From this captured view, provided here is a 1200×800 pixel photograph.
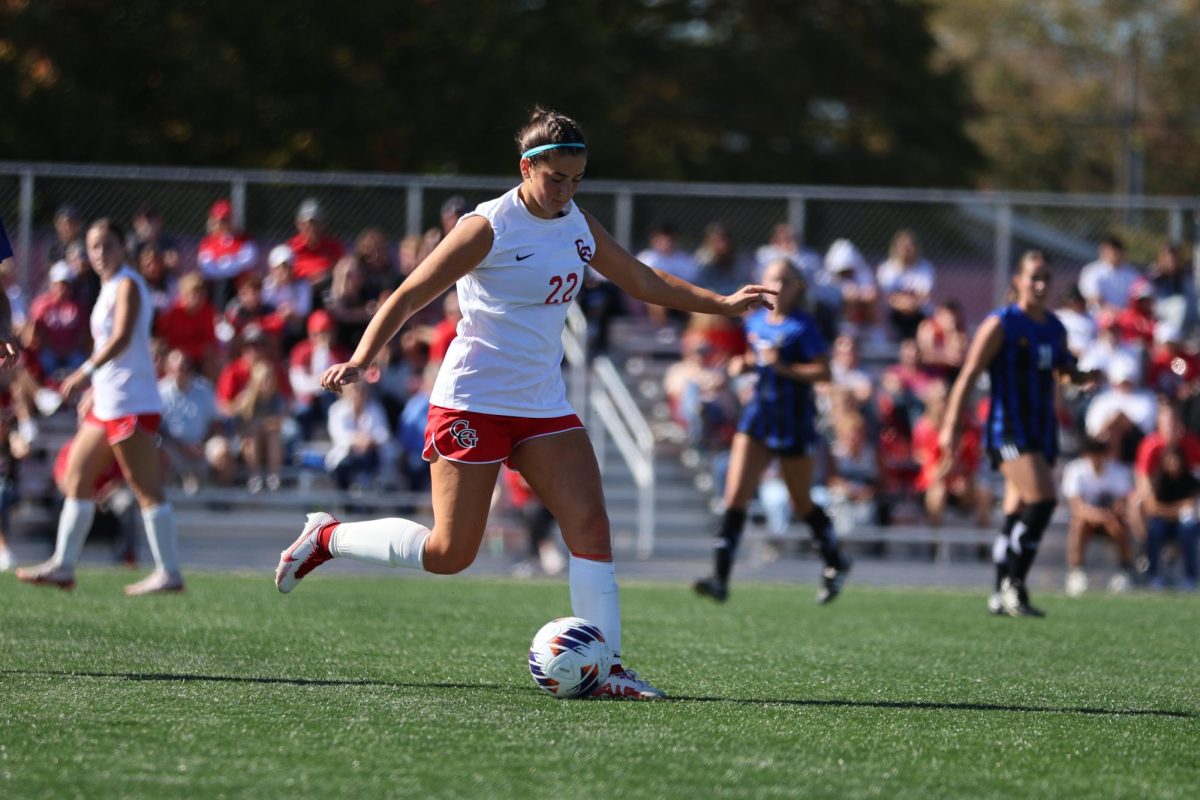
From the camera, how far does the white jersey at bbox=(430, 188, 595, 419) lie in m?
6.06

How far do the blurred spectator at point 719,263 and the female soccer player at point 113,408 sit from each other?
30.9ft

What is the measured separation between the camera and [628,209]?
17.3 m

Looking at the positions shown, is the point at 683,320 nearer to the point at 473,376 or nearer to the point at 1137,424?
the point at 1137,424

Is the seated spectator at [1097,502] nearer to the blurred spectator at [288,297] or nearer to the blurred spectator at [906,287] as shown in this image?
the blurred spectator at [906,287]

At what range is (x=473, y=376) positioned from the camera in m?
6.16

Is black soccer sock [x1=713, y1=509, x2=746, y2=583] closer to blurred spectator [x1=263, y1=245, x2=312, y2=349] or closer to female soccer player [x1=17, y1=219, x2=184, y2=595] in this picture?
female soccer player [x1=17, y1=219, x2=184, y2=595]

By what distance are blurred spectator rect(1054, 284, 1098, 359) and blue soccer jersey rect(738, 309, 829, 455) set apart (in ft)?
23.6

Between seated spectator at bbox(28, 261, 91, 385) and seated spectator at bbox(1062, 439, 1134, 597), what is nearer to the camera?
seated spectator at bbox(1062, 439, 1134, 597)

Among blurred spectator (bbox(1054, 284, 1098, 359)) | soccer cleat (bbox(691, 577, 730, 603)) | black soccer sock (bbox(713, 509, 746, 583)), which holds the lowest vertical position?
soccer cleat (bbox(691, 577, 730, 603))

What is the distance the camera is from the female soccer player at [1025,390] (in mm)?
9805

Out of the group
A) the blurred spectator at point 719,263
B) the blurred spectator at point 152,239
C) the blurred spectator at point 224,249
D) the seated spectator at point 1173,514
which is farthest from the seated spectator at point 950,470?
the blurred spectator at point 152,239

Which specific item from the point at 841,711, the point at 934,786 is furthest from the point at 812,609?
the point at 934,786

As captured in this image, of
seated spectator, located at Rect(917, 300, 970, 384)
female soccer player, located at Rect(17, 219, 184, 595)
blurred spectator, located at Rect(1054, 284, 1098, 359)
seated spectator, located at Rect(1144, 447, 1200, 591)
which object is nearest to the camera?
female soccer player, located at Rect(17, 219, 184, 595)

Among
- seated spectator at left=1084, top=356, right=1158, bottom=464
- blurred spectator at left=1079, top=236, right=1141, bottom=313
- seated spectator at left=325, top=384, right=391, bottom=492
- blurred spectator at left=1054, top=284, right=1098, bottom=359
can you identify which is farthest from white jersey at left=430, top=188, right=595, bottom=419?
blurred spectator at left=1079, top=236, right=1141, bottom=313
